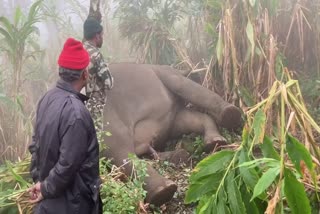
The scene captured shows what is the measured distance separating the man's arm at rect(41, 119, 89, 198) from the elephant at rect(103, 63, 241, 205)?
4.85ft

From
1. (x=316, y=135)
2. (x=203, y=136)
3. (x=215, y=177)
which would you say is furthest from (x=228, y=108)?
(x=215, y=177)

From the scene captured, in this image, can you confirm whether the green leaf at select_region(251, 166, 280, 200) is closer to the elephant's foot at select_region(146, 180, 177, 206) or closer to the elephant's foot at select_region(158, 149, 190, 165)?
the elephant's foot at select_region(146, 180, 177, 206)

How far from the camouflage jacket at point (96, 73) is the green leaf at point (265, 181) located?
7.82 ft

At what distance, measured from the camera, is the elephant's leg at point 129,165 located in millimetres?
3094

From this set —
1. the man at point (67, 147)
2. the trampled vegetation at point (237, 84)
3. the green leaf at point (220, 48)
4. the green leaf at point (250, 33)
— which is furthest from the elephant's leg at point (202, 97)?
the man at point (67, 147)

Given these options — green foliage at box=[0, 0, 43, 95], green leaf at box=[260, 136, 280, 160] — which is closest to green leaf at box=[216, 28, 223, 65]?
green foliage at box=[0, 0, 43, 95]

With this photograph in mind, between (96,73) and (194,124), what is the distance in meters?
1.11

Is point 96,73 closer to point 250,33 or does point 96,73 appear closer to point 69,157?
point 250,33

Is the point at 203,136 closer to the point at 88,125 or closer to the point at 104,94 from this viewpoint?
the point at 104,94

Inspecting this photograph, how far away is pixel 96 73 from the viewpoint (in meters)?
3.63

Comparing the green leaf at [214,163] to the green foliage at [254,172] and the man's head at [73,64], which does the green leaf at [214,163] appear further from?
the man's head at [73,64]

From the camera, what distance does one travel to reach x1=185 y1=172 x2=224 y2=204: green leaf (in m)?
1.70

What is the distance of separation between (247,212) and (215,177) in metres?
0.18

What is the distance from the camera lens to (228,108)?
3.93 m
